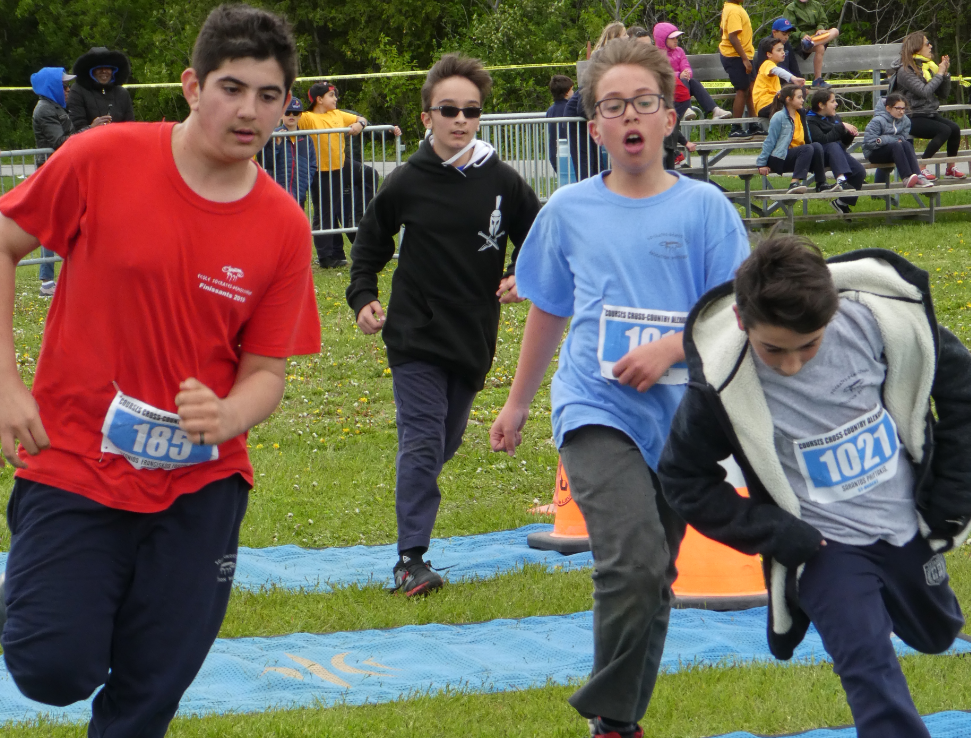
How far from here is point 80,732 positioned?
13.7ft

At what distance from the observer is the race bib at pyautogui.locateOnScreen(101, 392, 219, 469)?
3094mm

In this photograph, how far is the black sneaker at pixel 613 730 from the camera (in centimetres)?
382

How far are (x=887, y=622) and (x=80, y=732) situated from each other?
2.67 m

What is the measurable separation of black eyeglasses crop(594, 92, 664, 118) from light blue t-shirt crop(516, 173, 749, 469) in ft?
0.81

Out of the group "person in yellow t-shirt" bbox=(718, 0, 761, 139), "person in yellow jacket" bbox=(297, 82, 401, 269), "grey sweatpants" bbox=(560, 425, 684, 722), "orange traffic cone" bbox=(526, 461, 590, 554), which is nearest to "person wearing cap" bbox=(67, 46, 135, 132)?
"person in yellow jacket" bbox=(297, 82, 401, 269)

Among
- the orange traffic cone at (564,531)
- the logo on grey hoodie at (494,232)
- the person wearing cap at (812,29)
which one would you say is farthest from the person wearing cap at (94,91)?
→ the logo on grey hoodie at (494,232)

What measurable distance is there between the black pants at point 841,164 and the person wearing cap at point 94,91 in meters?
8.88

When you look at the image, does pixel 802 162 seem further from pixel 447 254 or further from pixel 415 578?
pixel 415 578

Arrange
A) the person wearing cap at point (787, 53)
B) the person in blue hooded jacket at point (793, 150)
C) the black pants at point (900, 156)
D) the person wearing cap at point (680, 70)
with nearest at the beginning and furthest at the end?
the person in blue hooded jacket at point (793, 150), the person wearing cap at point (680, 70), the black pants at point (900, 156), the person wearing cap at point (787, 53)

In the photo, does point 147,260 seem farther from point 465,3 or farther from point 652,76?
point 465,3

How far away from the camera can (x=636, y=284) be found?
383 cm

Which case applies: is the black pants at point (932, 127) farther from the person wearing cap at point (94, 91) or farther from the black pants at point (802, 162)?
the person wearing cap at point (94, 91)

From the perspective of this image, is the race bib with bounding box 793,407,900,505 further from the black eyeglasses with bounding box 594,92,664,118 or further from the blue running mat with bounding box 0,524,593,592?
the blue running mat with bounding box 0,524,593,592

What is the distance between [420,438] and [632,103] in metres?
2.29
